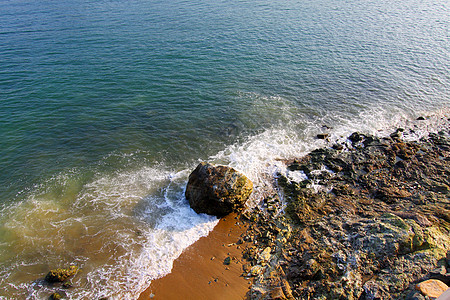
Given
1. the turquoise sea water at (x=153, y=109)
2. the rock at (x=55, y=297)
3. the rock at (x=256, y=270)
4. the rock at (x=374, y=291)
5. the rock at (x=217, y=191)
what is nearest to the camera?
the rock at (x=374, y=291)

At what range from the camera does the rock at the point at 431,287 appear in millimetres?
11344

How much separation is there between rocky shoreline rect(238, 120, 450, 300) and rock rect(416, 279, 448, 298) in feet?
0.48

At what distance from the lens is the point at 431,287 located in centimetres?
1174

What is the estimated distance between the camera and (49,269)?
57.3 ft

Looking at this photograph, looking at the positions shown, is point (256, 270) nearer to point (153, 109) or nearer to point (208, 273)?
point (208, 273)

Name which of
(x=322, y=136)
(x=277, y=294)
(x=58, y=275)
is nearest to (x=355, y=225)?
(x=277, y=294)

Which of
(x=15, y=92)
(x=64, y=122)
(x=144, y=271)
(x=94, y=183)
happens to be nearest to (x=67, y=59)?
(x=15, y=92)

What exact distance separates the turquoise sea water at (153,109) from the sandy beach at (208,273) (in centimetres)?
89

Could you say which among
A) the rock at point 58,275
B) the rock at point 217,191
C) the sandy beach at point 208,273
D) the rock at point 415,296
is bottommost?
the rock at point 58,275

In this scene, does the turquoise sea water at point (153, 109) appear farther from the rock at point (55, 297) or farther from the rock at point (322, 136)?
the rock at point (322, 136)

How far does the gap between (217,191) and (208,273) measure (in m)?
5.93

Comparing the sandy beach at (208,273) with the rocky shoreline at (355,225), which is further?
the sandy beach at (208,273)

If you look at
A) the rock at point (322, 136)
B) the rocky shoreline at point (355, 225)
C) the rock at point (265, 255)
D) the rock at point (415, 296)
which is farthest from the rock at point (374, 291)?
the rock at point (322, 136)

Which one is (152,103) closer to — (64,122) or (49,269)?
(64,122)
